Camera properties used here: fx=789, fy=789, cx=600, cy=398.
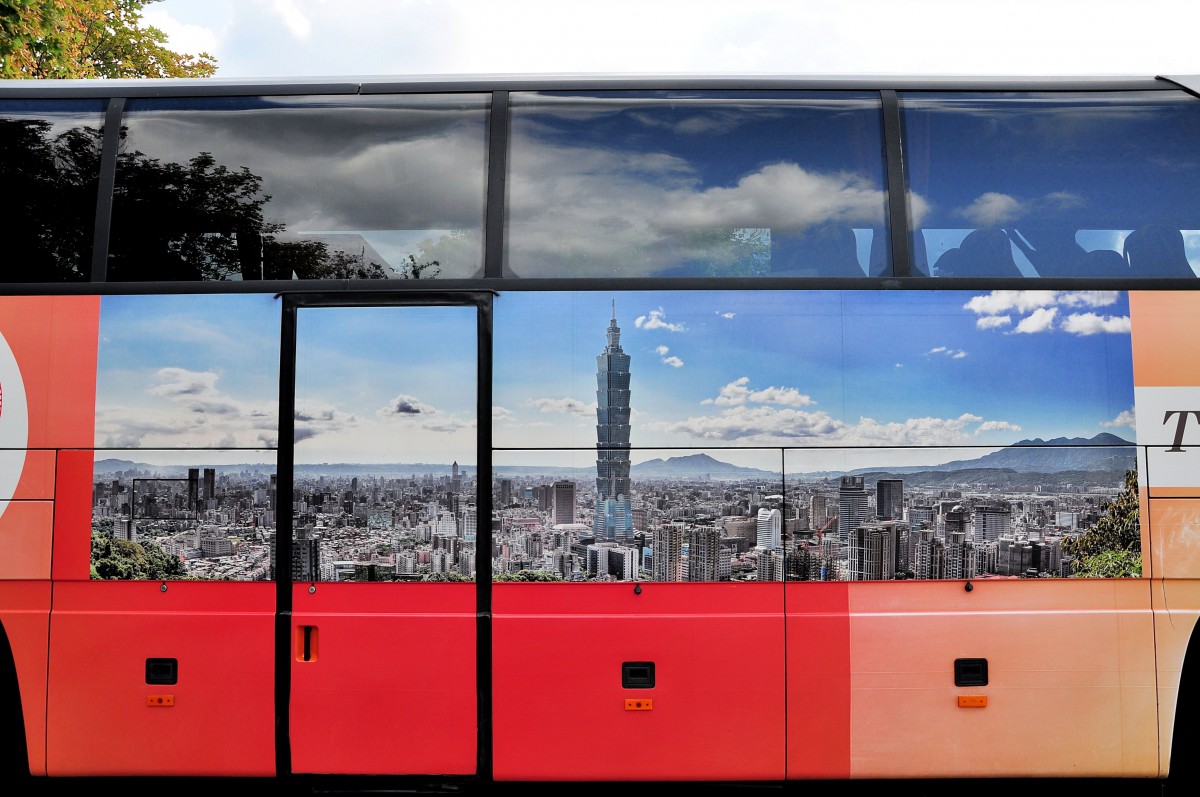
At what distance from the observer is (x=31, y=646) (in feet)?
14.1

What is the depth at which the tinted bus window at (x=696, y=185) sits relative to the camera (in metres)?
4.31

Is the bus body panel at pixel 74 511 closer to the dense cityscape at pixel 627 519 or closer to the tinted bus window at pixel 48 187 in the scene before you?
the dense cityscape at pixel 627 519

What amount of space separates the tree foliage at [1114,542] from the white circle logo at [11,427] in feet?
18.6

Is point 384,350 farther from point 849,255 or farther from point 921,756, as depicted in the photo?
point 921,756

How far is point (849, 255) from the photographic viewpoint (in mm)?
4305

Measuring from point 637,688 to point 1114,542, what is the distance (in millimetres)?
2642

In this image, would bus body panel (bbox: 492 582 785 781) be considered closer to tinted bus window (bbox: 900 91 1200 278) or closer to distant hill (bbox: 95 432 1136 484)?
distant hill (bbox: 95 432 1136 484)

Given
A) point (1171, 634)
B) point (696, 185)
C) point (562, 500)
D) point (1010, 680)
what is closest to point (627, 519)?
point (562, 500)

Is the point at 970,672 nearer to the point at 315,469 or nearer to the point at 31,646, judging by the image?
the point at 315,469

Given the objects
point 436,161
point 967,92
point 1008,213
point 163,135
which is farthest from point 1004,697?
point 163,135

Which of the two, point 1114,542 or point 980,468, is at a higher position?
point 980,468

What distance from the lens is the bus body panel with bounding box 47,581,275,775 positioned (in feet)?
13.9

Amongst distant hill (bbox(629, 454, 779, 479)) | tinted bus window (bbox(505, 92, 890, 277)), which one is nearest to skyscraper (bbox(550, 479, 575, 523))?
distant hill (bbox(629, 454, 779, 479))

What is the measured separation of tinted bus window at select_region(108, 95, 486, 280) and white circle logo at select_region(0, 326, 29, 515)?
76 centimetres
